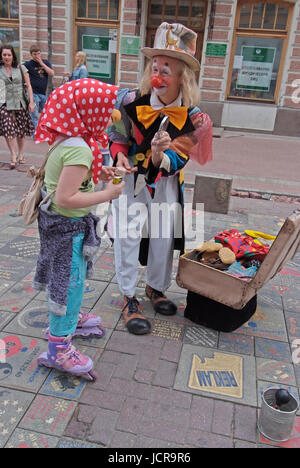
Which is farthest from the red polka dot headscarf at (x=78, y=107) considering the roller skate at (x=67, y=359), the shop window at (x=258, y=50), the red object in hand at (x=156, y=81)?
the shop window at (x=258, y=50)

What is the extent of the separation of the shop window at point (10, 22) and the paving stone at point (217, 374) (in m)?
12.6

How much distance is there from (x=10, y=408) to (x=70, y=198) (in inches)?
45.0

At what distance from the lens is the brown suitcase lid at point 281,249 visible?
2408mm

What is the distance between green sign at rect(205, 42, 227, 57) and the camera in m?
11.2

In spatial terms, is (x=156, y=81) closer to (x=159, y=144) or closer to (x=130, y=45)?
(x=159, y=144)

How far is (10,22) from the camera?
12312 millimetres

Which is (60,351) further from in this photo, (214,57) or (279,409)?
(214,57)

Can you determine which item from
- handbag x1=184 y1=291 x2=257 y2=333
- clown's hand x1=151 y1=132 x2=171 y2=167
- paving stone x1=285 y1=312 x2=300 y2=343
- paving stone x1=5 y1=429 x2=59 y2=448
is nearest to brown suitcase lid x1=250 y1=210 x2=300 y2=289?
handbag x1=184 y1=291 x2=257 y2=333

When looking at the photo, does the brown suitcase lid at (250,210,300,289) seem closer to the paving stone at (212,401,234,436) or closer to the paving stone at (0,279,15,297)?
the paving stone at (212,401,234,436)

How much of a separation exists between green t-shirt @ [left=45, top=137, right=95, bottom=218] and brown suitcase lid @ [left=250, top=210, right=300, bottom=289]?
1.15 metres

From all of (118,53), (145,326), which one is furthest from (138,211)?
(118,53)

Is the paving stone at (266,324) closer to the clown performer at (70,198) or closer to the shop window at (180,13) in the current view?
the clown performer at (70,198)

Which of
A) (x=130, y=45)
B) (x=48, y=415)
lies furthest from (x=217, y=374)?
(x=130, y=45)

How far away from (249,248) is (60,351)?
5.09 feet
